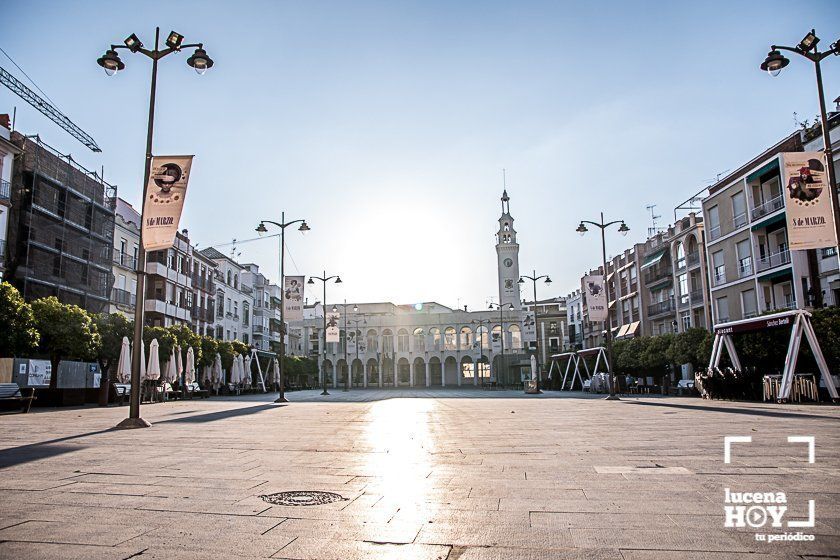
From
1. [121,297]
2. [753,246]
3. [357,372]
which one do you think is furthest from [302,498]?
[357,372]

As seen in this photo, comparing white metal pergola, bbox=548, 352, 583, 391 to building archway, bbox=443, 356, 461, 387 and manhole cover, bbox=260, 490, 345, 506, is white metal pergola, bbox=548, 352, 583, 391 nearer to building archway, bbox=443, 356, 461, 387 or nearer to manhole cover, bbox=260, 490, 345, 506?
building archway, bbox=443, 356, 461, 387

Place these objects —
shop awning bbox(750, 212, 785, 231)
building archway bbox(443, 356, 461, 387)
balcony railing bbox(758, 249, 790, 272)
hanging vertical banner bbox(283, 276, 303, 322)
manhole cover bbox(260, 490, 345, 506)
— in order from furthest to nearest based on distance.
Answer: building archway bbox(443, 356, 461, 387) < balcony railing bbox(758, 249, 790, 272) < shop awning bbox(750, 212, 785, 231) < hanging vertical banner bbox(283, 276, 303, 322) < manhole cover bbox(260, 490, 345, 506)

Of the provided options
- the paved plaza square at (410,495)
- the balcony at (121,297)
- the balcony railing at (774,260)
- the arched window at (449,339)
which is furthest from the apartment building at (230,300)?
the paved plaza square at (410,495)

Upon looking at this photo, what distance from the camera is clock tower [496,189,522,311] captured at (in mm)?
91188

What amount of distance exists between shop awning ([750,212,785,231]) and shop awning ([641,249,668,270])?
46.3ft

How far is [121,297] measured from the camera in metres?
45.2

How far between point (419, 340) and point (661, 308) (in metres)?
42.5

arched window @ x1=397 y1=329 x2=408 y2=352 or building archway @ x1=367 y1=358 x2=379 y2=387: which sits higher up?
arched window @ x1=397 y1=329 x2=408 y2=352

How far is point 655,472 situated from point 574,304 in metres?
75.2

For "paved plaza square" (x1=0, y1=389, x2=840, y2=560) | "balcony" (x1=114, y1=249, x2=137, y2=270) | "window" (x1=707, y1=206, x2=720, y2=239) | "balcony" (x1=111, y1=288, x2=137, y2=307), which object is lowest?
"paved plaza square" (x1=0, y1=389, x2=840, y2=560)

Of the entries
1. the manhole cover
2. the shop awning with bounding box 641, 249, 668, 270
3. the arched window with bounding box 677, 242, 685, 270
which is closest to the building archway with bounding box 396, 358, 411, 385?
the shop awning with bounding box 641, 249, 668, 270

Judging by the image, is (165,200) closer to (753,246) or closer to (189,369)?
(189,369)

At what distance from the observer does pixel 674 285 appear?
5119 centimetres

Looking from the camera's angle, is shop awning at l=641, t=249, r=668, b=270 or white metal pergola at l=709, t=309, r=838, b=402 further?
shop awning at l=641, t=249, r=668, b=270
